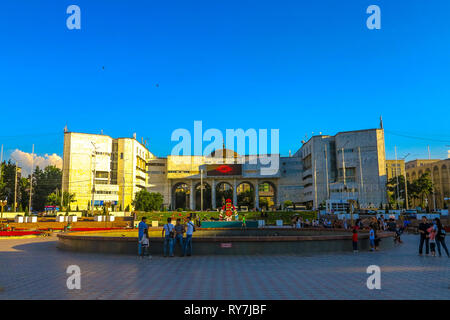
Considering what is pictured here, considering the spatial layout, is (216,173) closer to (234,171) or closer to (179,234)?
(234,171)

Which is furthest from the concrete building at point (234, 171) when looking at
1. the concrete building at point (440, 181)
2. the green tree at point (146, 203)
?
the concrete building at point (440, 181)

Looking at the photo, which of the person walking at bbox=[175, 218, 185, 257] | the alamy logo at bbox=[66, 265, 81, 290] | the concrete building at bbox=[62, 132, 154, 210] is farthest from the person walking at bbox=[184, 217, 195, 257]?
the concrete building at bbox=[62, 132, 154, 210]

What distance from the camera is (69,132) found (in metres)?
73.4

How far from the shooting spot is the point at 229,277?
8.56 m

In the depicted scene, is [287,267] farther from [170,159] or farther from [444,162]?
[444,162]

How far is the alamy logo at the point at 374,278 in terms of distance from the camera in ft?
24.1

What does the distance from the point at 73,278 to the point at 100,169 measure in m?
70.8

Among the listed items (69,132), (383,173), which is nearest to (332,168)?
(383,173)

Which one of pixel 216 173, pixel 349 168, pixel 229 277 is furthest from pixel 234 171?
pixel 229 277

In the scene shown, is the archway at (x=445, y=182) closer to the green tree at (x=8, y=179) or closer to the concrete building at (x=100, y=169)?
the concrete building at (x=100, y=169)

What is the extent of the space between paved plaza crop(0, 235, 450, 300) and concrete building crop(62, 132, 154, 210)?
207ft

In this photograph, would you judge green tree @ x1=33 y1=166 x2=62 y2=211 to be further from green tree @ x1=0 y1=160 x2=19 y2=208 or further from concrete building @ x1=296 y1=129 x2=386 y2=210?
concrete building @ x1=296 y1=129 x2=386 y2=210
